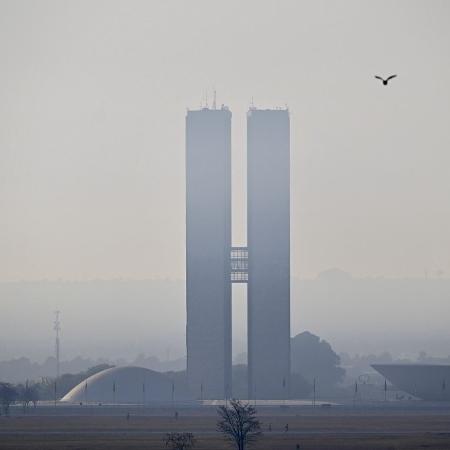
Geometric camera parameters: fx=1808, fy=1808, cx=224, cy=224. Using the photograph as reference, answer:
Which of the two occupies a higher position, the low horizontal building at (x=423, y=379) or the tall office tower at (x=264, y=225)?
the tall office tower at (x=264, y=225)

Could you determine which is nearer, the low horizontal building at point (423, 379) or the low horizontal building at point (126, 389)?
the low horizontal building at point (423, 379)

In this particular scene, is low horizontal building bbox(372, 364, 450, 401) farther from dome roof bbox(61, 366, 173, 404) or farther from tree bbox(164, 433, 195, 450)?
tree bbox(164, 433, 195, 450)

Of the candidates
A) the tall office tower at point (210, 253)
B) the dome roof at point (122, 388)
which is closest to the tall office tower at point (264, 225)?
the tall office tower at point (210, 253)

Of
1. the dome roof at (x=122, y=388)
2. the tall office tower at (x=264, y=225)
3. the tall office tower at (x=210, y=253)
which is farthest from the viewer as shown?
the tall office tower at (x=264, y=225)

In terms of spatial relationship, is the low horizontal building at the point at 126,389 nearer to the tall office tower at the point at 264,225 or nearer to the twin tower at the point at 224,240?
the twin tower at the point at 224,240

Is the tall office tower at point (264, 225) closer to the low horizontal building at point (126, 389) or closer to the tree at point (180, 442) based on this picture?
the low horizontal building at point (126, 389)

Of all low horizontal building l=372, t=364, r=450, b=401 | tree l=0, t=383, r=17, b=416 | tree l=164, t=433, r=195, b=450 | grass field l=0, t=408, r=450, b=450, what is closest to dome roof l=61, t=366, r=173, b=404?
tree l=0, t=383, r=17, b=416

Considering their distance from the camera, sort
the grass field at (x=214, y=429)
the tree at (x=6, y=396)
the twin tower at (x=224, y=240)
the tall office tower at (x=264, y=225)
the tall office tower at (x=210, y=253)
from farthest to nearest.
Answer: the tall office tower at (x=264, y=225) → the twin tower at (x=224, y=240) → the tall office tower at (x=210, y=253) → the tree at (x=6, y=396) → the grass field at (x=214, y=429)

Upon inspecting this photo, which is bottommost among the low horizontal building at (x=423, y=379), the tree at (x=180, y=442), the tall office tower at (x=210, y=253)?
the tree at (x=180, y=442)
